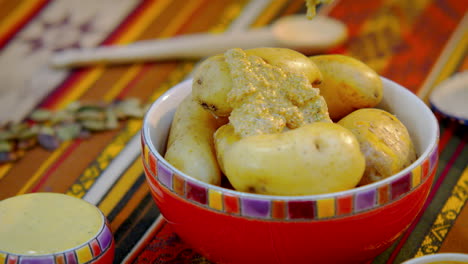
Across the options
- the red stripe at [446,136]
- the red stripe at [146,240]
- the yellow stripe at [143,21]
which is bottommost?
the red stripe at [446,136]

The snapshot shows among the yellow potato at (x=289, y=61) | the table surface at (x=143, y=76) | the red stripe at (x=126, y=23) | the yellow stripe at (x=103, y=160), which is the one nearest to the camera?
the yellow potato at (x=289, y=61)

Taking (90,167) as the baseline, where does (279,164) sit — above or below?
above

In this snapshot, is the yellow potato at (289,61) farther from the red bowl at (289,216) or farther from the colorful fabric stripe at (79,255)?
the colorful fabric stripe at (79,255)

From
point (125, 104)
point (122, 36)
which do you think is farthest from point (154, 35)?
point (125, 104)

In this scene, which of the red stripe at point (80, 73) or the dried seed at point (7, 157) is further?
the red stripe at point (80, 73)

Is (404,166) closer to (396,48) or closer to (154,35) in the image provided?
(396,48)

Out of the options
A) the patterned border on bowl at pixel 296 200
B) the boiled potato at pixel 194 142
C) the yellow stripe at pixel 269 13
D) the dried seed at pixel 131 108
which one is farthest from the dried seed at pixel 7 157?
the yellow stripe at pixel 269 13

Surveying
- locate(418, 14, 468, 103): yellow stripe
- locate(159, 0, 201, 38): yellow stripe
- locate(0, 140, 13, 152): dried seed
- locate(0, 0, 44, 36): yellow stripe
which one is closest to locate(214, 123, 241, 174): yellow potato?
locate(0, 140, 13, 152): dried seed

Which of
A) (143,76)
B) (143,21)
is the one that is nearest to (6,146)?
(143,76)
